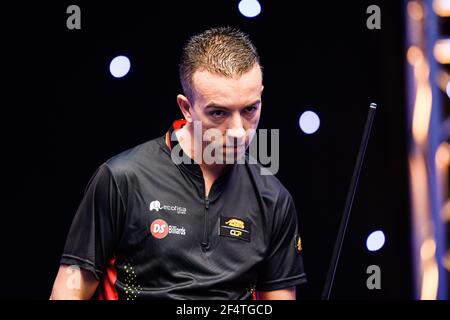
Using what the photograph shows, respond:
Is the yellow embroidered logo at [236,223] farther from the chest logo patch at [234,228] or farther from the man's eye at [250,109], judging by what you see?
the man's eye at [250,109]

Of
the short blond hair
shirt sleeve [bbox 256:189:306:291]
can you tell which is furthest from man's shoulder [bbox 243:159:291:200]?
the short blond hair

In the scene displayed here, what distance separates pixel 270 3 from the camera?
3.56 metres

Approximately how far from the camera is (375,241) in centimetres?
374

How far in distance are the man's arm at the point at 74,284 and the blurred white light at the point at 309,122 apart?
A: 4.23 feet

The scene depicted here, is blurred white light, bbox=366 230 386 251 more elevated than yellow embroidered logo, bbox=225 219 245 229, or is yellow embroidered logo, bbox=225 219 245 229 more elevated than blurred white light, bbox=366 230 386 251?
yellow embroidered logo, bbox=225 219 245 229

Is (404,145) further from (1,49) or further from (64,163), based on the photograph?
(1,49)

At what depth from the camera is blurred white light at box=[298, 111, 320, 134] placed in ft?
11.8

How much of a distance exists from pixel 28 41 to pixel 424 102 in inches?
71.9

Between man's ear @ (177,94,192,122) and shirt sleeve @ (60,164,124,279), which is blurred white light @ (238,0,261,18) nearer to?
man's ear @ (177,94,192,122)

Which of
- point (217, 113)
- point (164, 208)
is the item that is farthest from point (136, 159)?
point (217, 113)

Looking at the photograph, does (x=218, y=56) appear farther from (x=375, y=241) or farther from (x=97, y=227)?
(x=375, y=241)

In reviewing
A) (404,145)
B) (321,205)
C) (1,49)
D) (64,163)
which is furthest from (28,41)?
(404,145)

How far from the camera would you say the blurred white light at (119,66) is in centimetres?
331


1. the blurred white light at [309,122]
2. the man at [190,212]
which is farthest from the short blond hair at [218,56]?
the blurred white light at [309,122]
